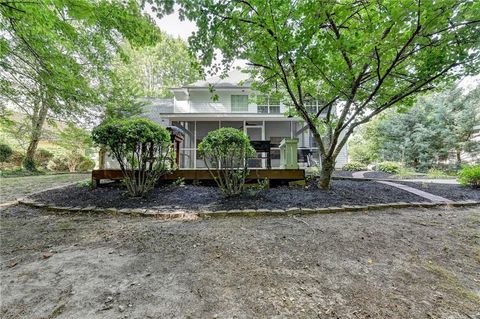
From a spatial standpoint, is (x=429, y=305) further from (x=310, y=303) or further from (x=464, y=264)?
(x=464, y=264)

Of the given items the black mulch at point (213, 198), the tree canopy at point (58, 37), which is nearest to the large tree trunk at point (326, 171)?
the black mulch at point (213, 198)

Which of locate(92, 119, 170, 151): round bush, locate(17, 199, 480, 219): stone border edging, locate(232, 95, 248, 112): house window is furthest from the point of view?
locate(232, 95, 248, 112): house window

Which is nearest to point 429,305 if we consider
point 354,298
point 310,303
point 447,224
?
point 354,298

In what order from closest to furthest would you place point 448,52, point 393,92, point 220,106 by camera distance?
point 448,52, point 393,92, point 220,106

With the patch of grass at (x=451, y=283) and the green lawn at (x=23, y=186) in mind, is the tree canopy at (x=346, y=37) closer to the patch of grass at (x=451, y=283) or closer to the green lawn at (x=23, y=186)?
the patch of grass at (x=451, y=283)

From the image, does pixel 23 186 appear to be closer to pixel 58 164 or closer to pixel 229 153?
pixel 229 153

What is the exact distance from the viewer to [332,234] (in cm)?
266

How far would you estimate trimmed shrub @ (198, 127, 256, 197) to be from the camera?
165 inches

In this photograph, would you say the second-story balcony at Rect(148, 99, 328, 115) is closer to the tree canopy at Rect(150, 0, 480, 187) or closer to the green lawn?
the green lawn

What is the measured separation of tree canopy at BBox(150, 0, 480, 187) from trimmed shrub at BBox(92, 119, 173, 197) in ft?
6.00

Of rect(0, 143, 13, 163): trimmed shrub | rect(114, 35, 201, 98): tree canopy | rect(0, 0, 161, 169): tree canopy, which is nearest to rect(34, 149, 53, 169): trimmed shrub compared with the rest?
rect(0, 143, 13, 163): trimmed shrub

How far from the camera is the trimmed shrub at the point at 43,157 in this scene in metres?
13.5

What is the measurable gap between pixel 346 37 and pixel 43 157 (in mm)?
17578

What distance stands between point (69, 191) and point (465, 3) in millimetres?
8382
